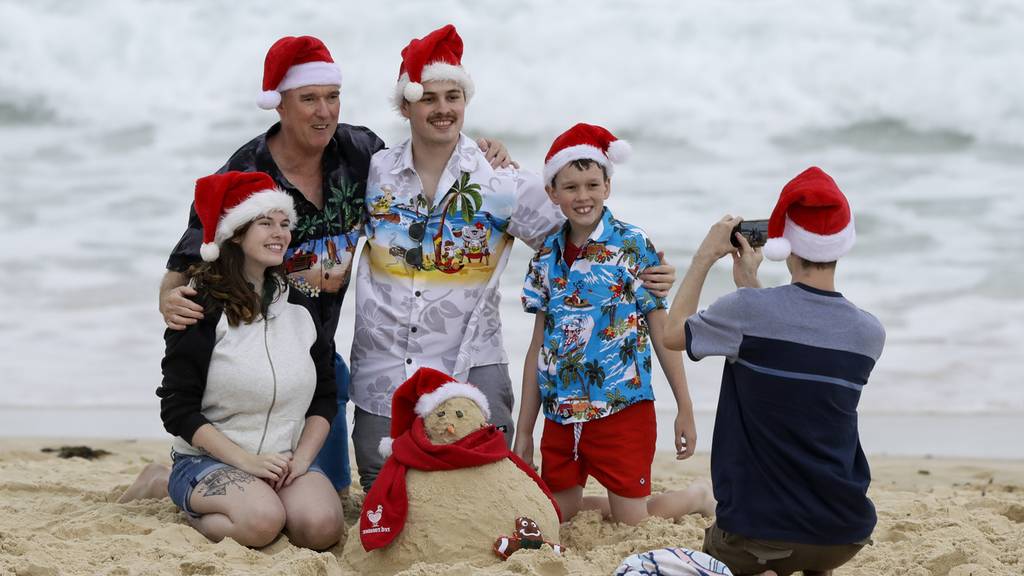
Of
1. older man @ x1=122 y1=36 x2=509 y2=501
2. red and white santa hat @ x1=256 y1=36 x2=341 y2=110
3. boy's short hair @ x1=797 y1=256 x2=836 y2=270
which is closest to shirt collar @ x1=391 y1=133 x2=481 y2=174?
older man @ x1=122 y1=36 x2=509 y2=501

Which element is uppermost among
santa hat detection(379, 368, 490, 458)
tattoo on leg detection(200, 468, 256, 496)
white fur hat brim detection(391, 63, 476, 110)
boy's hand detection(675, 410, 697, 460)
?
white fur hat brim detection(391, 63, 476, 110)

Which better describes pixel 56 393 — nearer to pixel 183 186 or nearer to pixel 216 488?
pixel 216 488

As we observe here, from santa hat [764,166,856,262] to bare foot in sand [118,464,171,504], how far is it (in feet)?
8.51

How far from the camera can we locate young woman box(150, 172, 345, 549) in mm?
3797

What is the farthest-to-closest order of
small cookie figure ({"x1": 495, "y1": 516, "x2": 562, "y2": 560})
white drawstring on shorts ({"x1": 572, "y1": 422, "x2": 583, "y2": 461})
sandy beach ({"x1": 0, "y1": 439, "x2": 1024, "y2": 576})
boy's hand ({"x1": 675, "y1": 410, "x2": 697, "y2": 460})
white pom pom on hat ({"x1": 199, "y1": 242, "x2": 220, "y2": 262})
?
white drawstring on shorts ({"x1": 572, "y1": 422, "x2": 583, "y2": 461}) < boy's hand ({"x1": 675, "y1": 410, "x2": 697, "y2": 460}) < white pom pom on hat ({"x1": 199, "y1": 242, "x2": 220, "y2": 262}) < sandy beach ({"x1": 0, "y1": 439, "x2": 1024, "y2": 576}) < small cookie figure ({"x1": 495, "y1": 516, "x2": 562, "y2": 560})

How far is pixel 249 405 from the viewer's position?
3.87 meters

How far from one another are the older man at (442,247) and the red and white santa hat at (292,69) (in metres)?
0.29

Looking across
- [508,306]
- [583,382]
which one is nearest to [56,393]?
[508,306]

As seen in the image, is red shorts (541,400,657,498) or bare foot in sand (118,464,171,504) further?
bare foot in sand (118,464,171,504)

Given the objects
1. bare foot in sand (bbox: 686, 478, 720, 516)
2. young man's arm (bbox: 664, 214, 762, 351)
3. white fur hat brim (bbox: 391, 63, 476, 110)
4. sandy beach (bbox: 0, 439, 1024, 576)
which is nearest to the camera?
young man's arm (bbox: 664, 214, 762, 351)

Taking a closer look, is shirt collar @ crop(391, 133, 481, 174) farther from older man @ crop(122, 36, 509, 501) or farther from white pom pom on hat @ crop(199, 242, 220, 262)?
white pom pom on hat @ crop(199, 242, 220, 262)

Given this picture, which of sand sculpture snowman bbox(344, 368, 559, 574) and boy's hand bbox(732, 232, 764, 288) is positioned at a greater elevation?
boy's hand bbox(732, 232, 764, 288)

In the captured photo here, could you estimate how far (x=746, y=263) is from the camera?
327 centimetres

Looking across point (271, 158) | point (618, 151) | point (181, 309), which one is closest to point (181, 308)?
point (181, 309)
